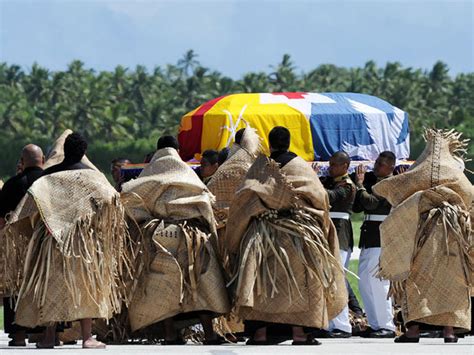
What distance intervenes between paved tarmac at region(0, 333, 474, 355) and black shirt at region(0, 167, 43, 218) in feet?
4.21

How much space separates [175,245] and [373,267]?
2678mm

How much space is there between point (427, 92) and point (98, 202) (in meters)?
103

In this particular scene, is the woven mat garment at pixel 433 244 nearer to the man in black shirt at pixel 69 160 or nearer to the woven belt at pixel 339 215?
the woven belt at pixel 339 215

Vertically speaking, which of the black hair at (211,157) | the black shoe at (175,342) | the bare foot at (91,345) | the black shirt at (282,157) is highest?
the black shirt at (282,157)

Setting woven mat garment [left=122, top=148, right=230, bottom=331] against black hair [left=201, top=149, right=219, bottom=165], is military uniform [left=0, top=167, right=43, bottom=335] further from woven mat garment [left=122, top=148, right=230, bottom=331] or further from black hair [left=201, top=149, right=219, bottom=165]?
black hair [left=201, top=149, right=219, bottom=165]

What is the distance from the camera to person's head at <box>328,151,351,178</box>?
15758 millimetres

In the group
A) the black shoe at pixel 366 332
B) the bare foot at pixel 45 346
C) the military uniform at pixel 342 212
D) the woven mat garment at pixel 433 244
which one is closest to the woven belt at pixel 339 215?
the military uniform at pixel 342 212

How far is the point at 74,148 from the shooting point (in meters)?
13.7

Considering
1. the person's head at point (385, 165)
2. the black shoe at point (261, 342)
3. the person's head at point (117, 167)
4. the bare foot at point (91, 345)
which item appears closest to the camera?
the bare foot at point (91, 345)

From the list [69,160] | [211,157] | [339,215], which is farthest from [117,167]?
[69,160]

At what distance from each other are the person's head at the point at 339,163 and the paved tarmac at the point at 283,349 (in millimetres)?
2012

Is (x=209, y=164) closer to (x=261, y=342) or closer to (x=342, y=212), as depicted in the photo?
(x=342, y=212)

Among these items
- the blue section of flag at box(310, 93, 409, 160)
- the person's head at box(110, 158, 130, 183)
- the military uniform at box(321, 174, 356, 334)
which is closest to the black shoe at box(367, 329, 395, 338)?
the military uniform at box(321, 174, 356, 334)

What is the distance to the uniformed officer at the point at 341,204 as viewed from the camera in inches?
623
